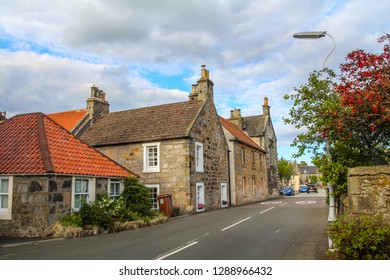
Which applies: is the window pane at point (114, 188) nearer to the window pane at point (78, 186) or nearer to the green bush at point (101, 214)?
the green bush at point (101, 214)

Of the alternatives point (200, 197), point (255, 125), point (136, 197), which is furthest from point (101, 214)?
point (255, 125)

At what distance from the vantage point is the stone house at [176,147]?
76.8 feet

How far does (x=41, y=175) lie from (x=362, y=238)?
1186 centimetres

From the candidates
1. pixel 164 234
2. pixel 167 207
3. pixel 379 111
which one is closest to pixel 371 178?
pixel 379 111

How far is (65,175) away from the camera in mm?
14766

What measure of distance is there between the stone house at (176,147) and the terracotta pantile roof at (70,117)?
1.73 meters

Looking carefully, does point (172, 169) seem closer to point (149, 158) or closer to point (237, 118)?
point (149, 158)

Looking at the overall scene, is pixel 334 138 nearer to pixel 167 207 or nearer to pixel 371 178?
pixel 371 178

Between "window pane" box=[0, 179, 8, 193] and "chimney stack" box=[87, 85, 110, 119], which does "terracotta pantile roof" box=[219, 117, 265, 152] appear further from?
"window pane" box=[0, 179, 8, 193]

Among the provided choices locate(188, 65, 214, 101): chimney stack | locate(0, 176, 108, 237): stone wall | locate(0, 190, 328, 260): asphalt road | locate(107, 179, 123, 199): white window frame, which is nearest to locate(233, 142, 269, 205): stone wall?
locate(188, 65, 214, 101): chimney stack

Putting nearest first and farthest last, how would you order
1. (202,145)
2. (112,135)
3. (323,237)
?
(323,237) → (202,145) → (112,135)

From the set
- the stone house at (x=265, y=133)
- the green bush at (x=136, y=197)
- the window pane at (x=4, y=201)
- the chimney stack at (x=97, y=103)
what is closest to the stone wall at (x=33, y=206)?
the window pane at (x=4, y=201)

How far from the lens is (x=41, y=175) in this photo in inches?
555
